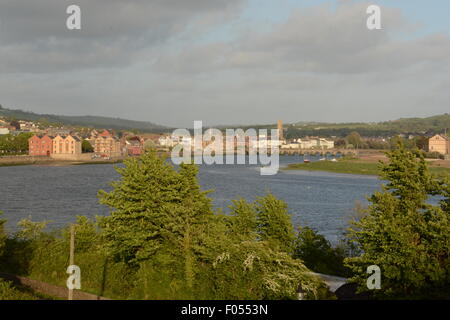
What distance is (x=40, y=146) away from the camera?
345ft

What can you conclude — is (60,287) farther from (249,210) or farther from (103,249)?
(249,210)

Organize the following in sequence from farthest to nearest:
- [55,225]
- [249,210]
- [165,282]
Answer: [55,225]
[249,210]
[165,282]

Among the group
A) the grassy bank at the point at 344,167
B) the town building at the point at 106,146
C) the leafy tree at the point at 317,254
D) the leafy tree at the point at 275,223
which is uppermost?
the town building at the point at 106,146

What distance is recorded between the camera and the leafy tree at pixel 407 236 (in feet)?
39.1

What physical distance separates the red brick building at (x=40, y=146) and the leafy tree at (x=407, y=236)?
329ft

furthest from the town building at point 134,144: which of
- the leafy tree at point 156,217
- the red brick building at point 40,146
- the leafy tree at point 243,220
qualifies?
the leafy tree at point 156,217

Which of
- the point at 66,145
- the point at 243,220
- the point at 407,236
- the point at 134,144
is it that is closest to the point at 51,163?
the point at 66,145

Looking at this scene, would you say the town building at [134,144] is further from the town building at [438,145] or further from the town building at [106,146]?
the town building at [438,145]

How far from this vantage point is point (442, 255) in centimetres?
1245

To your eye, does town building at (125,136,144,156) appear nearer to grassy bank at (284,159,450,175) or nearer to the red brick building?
the red brick building

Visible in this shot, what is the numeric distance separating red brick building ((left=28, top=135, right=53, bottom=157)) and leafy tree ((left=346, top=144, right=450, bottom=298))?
329 feet

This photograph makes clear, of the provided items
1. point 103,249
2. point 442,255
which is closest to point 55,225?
point 103,249

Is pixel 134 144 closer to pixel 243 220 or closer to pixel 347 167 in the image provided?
Result: pixel 347 167
